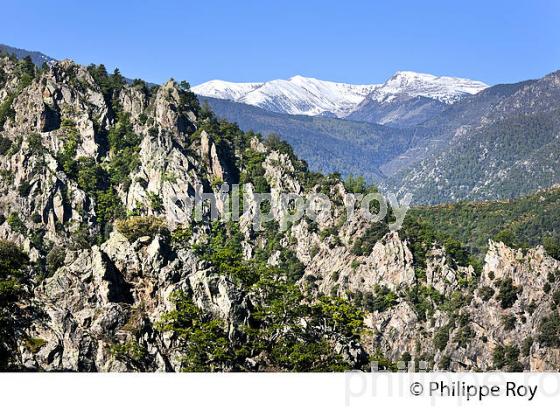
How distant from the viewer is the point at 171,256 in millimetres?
47469

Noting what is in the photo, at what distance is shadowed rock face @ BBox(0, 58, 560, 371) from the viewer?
38562mm

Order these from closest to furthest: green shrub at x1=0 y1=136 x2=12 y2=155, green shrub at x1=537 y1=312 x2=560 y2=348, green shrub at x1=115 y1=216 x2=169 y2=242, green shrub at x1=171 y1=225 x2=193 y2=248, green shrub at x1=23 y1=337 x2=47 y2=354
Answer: green shrub at x1=23 y1=337 x2=47 y2=354, green shrub at x1=537 y1=312 x2=560 y2=348, green shrub at x1=115 y1=216 x2=169 y2=242, green shrub at x1=171 y1=225 x2=193 y2=248, green shrub at x1=0 y1=136 x2=12 y2=155

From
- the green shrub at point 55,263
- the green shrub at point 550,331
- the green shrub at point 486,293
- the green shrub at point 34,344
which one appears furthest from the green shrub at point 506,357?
the green shrub at point 34,344

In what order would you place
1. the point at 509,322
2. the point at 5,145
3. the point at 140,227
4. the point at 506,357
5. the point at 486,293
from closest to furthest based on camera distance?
the point at 506,357 → the point at 509,322 → the point at 486,293 → the point at 140,227 → the point at 5,145

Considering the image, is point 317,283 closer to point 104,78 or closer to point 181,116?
point 181,116

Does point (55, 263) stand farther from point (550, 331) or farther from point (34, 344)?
point (550, 331)

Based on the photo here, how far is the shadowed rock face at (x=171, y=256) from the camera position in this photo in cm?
3856

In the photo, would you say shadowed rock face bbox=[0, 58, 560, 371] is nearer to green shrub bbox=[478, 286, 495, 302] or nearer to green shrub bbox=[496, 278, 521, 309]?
green shrub bbox=[496, 278, 521, 309]

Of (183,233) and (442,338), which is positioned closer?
(442,338)

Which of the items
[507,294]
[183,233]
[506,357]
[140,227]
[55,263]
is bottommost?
[506,357]

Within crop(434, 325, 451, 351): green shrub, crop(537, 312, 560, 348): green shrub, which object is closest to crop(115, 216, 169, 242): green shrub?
crop(434, 325, 451, 351): green shrub

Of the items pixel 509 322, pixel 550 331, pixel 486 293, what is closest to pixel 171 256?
pixel 550 331

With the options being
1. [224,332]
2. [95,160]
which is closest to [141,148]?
[95,160]

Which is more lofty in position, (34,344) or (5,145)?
(5,145)
